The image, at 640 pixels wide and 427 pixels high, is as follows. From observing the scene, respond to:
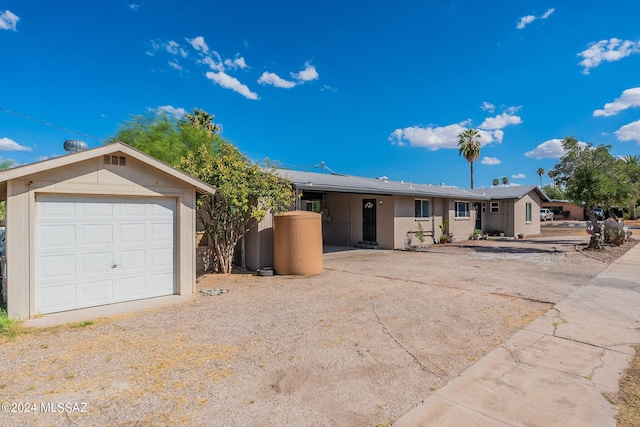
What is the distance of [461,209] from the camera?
20.2 metres

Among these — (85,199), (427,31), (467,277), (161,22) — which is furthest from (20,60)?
(467,277)

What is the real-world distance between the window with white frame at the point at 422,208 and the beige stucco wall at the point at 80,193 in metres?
12.7

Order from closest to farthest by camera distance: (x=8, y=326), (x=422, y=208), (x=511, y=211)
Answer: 1. (x=8, y=326)
2. (x=422, y=208)
3. (x=511, y=211)

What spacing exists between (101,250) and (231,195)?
3.41 meters

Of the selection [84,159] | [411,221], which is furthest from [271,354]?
[411,221]

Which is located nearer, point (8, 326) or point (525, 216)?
point (8, 326)

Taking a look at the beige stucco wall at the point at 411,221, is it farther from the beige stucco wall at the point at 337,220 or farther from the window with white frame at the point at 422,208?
the beige stucco wall at the point at 337,220

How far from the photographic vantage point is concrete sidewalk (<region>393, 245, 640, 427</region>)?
276cm

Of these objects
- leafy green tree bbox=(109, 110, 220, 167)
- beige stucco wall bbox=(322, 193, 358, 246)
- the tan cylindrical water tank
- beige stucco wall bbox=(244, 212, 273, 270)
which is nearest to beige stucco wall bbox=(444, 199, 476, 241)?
beige stucco wall bbox=(322, 193, 358, 246)

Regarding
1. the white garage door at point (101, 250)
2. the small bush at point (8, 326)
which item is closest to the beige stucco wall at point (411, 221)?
the white garage door at point (101, 250)

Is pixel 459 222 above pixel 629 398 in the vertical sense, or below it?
above

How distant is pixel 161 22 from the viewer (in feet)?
44.9

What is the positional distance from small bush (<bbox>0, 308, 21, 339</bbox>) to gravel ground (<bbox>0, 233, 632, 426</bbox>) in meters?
0.21

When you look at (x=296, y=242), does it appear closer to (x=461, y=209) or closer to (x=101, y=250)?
(x=101, y=250)
